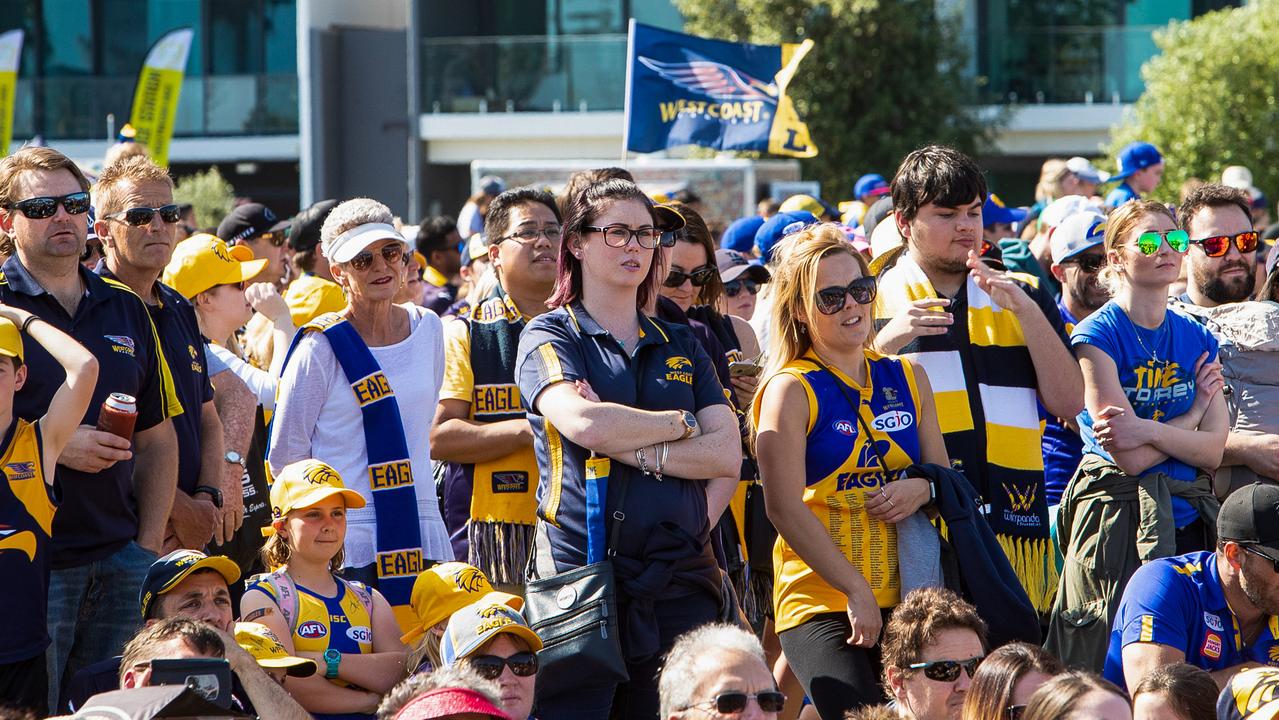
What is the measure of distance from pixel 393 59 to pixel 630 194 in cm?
2296

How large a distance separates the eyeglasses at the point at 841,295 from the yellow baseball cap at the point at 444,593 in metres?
1.28

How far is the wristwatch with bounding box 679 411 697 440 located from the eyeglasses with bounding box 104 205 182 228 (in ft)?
6.39

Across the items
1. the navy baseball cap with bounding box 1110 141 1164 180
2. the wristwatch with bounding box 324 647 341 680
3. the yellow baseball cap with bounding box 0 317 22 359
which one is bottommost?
the wristwatch with bounding box 324 647 341 680

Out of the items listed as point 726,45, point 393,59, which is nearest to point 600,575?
point 726,45

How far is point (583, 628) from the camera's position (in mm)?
4133

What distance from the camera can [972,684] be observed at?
412 centimetres

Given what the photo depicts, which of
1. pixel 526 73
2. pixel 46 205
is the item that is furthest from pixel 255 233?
pixel 526 73

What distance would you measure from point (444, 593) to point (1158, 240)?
2673 millimetres

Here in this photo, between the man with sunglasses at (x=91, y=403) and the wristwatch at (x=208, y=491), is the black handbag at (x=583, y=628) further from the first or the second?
the wristwatch at (x=208, y=491)

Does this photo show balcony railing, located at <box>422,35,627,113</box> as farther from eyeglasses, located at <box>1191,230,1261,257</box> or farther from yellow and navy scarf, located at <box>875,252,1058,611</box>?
yellow and navy scarf, located at <box>875,252,1058,611</box>

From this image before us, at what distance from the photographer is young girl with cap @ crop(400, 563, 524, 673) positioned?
4812 millimetres

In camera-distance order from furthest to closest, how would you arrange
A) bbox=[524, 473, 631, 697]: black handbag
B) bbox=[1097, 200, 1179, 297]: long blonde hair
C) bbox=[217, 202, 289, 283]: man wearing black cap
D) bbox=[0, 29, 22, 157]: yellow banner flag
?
1. bbox=[0, 29, 22, 157]: yellow banner flag
2. bbox=[217, 202, 289, 283]: man wearing black cap
3. bbox=[1097, 200, 1179, 297]: long blonde hair
4. bbox=[524, 473, 631, 697]: black handbag

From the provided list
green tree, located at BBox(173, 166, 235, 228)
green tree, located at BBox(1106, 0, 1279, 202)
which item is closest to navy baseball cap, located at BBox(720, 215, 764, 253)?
green tree, located at BBox(1106, 0, 1279, 202)

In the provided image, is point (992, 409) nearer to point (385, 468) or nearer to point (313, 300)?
point (385, 468)
